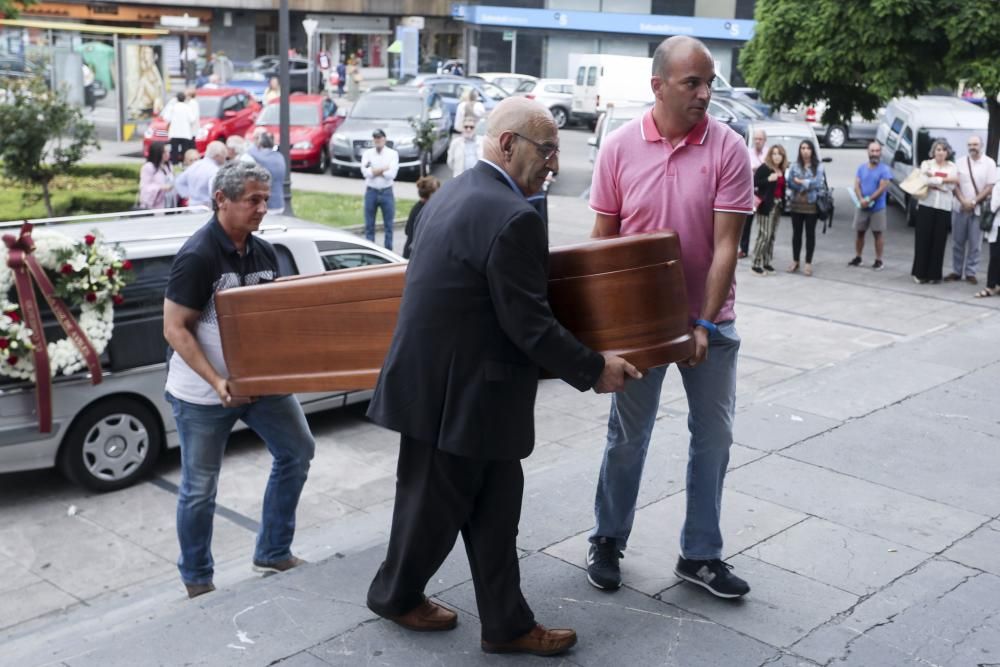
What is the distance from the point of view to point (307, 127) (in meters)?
24.7

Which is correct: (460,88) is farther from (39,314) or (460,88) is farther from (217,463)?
(217,463)

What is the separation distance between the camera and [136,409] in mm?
7656

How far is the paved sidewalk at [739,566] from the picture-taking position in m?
4.08

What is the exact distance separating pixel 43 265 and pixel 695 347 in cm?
469

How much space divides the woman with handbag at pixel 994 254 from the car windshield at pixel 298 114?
15.0 m

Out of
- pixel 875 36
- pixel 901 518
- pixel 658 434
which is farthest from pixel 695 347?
pixel 875 36

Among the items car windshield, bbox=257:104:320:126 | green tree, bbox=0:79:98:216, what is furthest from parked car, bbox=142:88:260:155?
green tree, bbox=0:79:98:216

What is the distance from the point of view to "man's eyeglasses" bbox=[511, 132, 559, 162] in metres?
3.64

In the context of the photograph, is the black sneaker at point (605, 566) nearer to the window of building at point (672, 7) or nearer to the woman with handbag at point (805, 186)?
the woman with handbag at point (805, 186)

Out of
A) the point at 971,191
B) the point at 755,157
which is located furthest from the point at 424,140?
the point at 971,191

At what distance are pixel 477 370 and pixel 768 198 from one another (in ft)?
38.7

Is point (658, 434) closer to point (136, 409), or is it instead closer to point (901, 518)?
point (901, 518)

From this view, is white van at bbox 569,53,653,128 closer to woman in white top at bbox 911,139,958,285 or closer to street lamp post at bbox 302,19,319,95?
street lamp post at bbox 302,19,319,95

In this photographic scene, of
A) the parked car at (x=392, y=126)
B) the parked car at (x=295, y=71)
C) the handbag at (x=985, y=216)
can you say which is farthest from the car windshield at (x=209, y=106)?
the handbag at (x=985, y=216)
